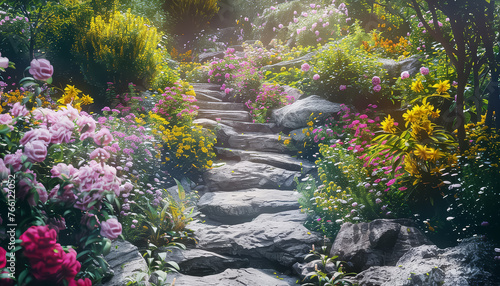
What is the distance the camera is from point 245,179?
6277 mm

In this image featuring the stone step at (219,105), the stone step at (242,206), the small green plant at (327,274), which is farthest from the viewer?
the stone step at (219,105)

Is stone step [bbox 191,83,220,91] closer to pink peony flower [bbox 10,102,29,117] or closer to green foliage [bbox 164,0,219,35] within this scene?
green foliage [bbox 164,0,219,35]

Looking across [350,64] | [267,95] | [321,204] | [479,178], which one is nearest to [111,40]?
[267,95]

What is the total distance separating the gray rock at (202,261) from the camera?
3928mm

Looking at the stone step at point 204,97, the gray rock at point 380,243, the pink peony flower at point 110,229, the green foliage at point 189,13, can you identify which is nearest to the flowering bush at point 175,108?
the stone step at point 204,97

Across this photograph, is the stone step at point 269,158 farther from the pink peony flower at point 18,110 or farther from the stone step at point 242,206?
the pink peony flower at point 18,110

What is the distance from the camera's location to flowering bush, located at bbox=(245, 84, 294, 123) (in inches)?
334

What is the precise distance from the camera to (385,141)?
12.9 ft

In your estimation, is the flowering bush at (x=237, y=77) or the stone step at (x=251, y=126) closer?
the stone step at (x=251, y=126)

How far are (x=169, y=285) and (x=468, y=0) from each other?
4.29 metres

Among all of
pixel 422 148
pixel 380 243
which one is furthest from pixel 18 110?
pixel 422 148

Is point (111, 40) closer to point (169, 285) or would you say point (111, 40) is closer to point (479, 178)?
point (169, 285)

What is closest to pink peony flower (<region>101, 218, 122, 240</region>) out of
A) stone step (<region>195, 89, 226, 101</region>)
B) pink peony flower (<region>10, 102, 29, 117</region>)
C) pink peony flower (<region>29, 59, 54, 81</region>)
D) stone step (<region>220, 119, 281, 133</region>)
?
pink peony flower (<region>10, 102, 29, 117</region>)

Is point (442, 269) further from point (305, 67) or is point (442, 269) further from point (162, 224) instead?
point (305, 67)
